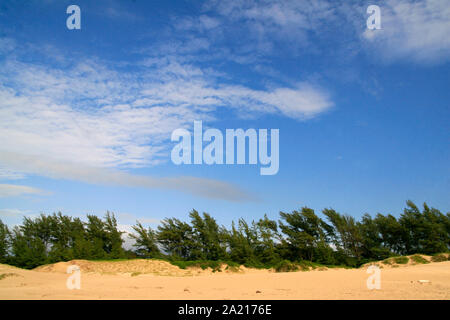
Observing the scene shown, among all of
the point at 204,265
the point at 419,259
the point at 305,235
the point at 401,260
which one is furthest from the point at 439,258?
the point at 204,265

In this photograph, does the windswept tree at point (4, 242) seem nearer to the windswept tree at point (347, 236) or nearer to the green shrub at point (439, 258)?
the windswept tree at point (347, 236)

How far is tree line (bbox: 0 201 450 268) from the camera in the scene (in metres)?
27.3

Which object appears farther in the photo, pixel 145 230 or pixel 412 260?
pixel 145 230

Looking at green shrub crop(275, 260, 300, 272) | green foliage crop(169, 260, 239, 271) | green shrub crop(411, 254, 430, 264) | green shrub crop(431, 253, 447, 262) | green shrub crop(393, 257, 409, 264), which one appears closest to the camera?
green shrub crop(393, 257, 409, 264)

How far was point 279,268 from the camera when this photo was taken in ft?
82.9

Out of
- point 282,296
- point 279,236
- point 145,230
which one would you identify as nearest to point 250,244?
point 279,236

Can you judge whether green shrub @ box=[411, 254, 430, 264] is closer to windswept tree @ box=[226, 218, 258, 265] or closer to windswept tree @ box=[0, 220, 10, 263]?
windswept tree @ box=[226, 218, 258, 265]

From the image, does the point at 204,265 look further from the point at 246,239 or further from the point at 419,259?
the point at 419,259

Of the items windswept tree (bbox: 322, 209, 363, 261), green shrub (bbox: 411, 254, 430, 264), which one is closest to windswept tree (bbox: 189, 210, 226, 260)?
windswept tree (bbox: 322, 209, 363, 261)

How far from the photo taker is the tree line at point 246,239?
89.6ft

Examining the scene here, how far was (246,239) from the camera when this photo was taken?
28984 millimetres

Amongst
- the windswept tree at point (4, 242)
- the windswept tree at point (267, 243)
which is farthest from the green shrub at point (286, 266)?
the windswept tree at point (4, 242)
